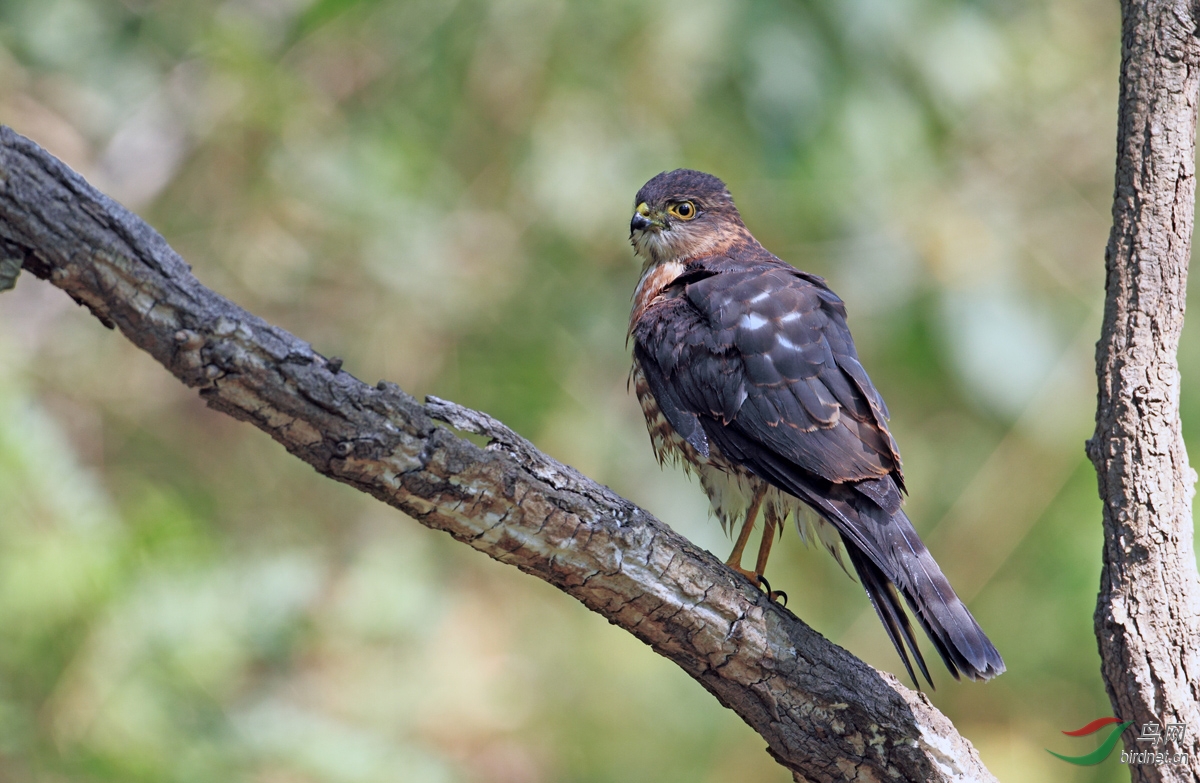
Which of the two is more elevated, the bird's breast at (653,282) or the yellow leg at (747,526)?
the bird's breast at (653,282)

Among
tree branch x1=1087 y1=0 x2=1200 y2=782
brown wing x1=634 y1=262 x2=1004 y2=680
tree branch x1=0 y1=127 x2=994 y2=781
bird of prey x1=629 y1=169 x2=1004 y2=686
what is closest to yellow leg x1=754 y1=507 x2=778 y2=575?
bird of prey x1=629 y1=169 x2=1004 y2=686

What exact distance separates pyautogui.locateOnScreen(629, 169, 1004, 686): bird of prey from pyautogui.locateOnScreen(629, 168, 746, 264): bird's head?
39cm

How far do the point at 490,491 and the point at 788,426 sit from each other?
1.02 m

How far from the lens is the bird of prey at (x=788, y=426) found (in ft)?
8.77

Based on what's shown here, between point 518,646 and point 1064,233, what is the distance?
3.97m

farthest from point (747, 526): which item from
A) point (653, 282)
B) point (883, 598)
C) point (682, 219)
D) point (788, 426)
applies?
point (682, 219)

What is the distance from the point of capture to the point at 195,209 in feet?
19.8

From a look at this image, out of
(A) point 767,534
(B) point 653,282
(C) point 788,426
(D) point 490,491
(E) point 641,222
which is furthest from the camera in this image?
(E) point 641,222

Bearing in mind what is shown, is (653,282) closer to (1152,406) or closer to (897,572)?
(897,572)

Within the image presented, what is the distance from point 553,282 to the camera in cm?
605

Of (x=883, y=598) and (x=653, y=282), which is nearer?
(x=883, y=598)

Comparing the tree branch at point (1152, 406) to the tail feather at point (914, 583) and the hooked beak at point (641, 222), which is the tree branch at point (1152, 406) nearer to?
the tail feather at point (914, 583)

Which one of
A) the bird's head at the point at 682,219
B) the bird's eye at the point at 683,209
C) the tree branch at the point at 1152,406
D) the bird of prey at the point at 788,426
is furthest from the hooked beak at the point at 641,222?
the tree branch at the point at 1152,406

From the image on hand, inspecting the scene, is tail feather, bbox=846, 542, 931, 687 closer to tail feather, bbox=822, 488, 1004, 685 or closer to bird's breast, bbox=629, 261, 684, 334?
tail feather, bbox=822, 488, 1004, 685
